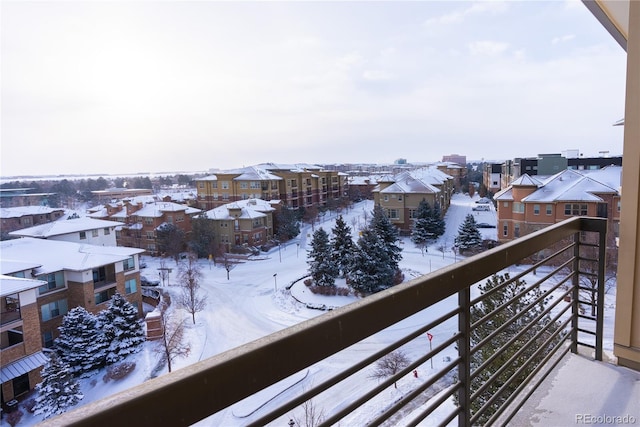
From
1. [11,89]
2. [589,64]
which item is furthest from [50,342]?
[589,64]

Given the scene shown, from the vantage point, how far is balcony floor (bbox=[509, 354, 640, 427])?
4.25 feet

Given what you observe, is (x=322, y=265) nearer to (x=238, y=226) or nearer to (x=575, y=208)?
(x=238, y=226)

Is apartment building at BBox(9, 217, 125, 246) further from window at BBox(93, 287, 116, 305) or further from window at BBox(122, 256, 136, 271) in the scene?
window at BBox(93, 287, 116, 305)

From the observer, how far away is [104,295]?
1048cm

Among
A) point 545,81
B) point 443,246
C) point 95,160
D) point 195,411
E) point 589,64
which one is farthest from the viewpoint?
point 443,246

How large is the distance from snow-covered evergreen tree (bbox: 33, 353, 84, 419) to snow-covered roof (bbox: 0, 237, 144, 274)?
2802mm

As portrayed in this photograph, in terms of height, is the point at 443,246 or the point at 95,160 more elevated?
the point at 95,160

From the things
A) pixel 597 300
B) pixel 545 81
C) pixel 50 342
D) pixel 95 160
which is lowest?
pixel 50 342

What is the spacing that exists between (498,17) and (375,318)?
5.76 meters

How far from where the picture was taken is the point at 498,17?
5.07m

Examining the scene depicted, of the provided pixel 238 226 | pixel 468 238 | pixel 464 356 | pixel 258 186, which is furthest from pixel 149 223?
pixel 464 356

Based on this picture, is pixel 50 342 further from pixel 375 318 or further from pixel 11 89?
pixel 375 318

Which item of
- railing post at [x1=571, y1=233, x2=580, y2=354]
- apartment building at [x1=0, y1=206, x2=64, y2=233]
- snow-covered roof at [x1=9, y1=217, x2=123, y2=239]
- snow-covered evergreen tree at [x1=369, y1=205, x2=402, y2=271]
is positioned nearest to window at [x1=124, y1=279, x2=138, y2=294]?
snow-covered roof at [x1=9, y1=217, x2=123, y2=239]

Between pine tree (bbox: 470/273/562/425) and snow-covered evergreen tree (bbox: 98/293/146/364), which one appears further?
snow-covered evergreen tree (bbox: 98/293/146/364)
